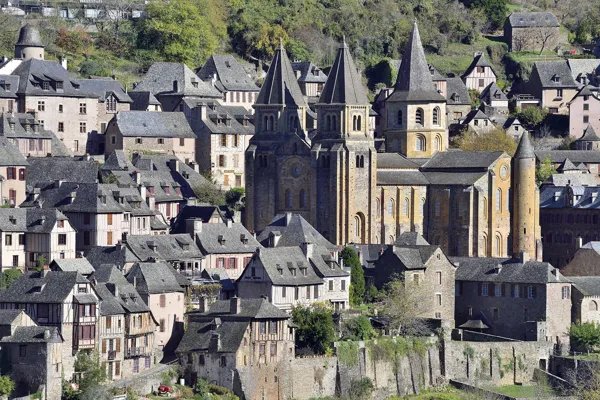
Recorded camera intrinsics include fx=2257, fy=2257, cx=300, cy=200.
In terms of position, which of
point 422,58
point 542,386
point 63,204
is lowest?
point 542,386

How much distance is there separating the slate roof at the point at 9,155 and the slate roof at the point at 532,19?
7759 centimetres

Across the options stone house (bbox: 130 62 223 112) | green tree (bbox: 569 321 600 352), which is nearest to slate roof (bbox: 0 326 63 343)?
green tree (bbox: 569 321 600 352)

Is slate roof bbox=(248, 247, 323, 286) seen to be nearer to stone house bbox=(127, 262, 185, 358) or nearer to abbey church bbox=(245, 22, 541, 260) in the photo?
stone house bbox=(127, 262, 185, 358)

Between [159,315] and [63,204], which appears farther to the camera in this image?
[63,204]

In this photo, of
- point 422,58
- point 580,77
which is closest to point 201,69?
point 422,58

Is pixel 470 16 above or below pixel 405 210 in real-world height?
above

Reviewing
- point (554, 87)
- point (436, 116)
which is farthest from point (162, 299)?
point (554, 87)

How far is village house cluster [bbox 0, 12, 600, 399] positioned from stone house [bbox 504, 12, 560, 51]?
84.6 ft

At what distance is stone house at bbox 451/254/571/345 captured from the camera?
114312 millimetres

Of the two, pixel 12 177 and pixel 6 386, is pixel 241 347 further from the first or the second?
pixel 12 177

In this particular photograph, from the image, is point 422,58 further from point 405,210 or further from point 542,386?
point 542,386

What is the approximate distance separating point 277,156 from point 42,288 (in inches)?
1467

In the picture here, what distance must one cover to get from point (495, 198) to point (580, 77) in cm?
4299

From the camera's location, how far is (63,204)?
11269 centimetres
